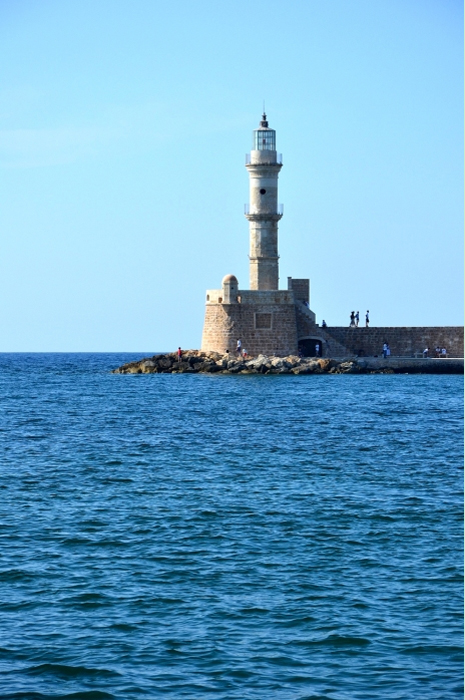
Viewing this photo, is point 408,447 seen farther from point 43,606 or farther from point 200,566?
point 43,606

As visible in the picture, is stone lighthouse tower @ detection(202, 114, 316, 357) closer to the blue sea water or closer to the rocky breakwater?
the rocky breakwater

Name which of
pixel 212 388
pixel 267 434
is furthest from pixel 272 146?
pixel 267 434

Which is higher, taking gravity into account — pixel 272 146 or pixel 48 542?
pixel 272 146

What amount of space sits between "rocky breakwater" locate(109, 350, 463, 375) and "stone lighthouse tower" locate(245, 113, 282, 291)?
379cm

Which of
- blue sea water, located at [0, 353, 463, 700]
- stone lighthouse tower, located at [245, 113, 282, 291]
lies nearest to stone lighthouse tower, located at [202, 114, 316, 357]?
stone lighthouse tower, located at [245, 113, 282, 291]

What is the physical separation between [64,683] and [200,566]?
3.64m

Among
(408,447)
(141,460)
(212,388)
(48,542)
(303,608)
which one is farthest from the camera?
(212,388)

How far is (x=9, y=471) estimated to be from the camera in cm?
2053

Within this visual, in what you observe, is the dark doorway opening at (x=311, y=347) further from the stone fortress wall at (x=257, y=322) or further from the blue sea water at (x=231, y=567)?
the blue sea water at (x=231, y=567)

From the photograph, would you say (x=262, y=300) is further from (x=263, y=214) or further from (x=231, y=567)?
(x=231, y=567)

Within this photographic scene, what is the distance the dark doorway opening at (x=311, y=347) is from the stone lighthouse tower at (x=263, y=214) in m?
3.22

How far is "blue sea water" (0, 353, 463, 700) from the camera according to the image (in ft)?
31.4

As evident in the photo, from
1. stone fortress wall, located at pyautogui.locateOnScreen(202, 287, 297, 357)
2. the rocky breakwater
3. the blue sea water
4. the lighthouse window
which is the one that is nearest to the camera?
the blue sea water

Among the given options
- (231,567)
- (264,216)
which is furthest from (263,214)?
(231,567)
